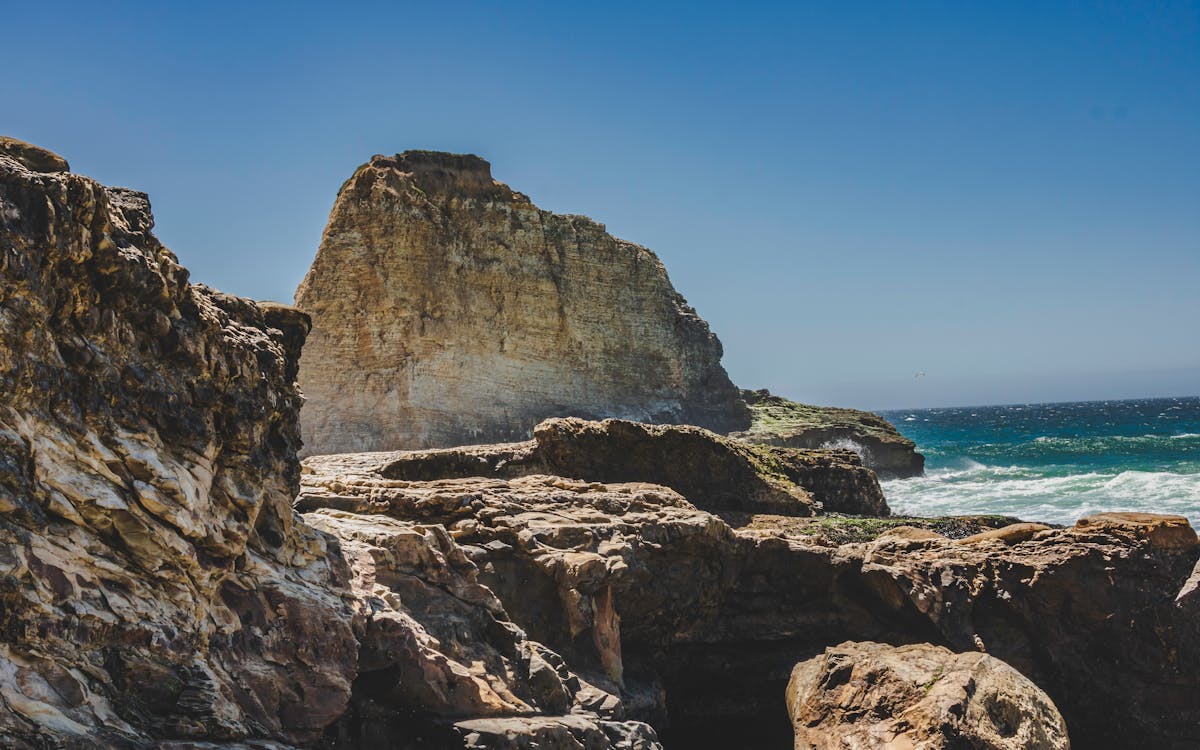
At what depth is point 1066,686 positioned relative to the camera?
1191 centimetres

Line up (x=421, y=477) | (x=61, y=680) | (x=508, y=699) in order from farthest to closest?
1. (x=421, y=477)
2. (x=508, y=699)
3. (x=61, y=680)

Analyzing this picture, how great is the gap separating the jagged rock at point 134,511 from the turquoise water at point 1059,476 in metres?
23.6

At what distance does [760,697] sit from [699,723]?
2.93 feet

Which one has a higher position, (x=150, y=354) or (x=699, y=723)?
Result: (x=150, y=354)

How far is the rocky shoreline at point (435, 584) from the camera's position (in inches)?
219

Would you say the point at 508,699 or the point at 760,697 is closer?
the point at 508,699

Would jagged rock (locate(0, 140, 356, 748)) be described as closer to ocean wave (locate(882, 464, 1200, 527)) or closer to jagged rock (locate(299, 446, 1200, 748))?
jagged rock (locate(299, 446, 1200, 748))

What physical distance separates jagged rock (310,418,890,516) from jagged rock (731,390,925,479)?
26.4m

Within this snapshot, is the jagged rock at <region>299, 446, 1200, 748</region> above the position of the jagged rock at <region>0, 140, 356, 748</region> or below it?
below

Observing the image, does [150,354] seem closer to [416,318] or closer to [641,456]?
[641,456]

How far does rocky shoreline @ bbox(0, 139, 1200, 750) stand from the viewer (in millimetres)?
5574

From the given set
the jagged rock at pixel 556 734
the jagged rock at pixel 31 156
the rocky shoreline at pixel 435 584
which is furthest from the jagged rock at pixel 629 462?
the jagged rock at pixel 31 156

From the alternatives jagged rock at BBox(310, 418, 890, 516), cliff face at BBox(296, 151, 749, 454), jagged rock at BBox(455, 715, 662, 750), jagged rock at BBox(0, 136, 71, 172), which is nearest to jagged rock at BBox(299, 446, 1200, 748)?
jagged rock at BBox(455, 715, 662, 750)

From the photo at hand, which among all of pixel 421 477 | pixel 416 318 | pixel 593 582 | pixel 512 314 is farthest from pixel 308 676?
pixel 512 314
